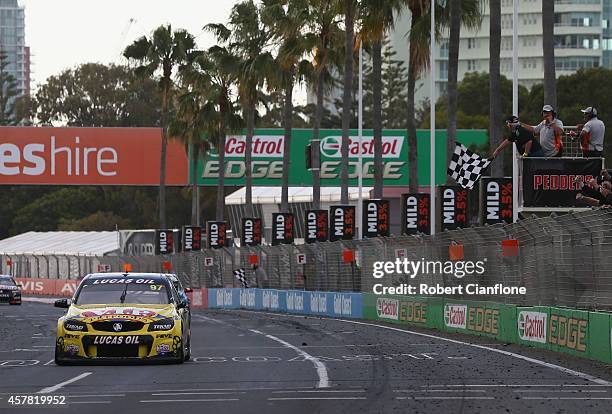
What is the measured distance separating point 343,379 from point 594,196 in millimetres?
7992

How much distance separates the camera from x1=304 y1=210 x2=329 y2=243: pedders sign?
5441 cm

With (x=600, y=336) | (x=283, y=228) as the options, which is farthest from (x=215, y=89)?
(x=600, y=336)

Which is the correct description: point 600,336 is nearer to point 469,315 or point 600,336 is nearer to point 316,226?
point 469,315

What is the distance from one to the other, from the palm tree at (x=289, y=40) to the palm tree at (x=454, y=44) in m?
8.83

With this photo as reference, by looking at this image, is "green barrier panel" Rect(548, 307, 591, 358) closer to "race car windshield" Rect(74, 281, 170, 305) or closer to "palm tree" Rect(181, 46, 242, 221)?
"race car windshield" Rect(74, 281, 170, 305)

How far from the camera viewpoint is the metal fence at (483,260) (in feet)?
68.9

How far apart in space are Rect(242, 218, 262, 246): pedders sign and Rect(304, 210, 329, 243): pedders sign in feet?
30.5

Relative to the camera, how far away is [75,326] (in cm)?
1988

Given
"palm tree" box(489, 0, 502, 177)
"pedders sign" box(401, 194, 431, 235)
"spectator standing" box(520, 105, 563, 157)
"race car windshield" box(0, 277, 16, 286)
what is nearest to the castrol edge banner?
"race car windshield" box(0, 277, 16, 286)

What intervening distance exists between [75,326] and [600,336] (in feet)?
24.4

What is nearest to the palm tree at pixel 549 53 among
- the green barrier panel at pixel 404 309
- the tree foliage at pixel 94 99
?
the green barrier panel at pixel 404 309

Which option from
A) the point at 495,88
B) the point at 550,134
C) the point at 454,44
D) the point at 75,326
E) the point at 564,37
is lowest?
the point at 75,326

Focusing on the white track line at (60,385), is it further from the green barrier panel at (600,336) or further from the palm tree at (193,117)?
the palm tree at (193,117)

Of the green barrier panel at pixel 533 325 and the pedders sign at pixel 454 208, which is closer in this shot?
the green barrier panel at pixel 533 325
